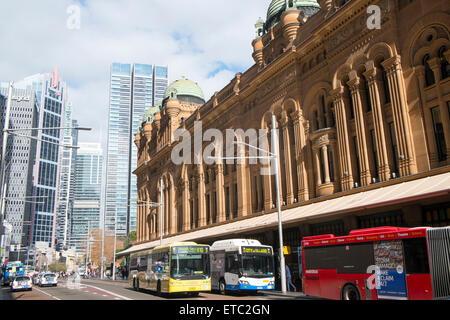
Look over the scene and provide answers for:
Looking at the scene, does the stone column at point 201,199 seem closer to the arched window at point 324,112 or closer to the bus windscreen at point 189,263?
the arched window at point 324,112

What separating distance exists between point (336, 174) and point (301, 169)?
319 centimetres

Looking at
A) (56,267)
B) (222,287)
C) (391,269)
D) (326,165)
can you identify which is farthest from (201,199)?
(56,267)

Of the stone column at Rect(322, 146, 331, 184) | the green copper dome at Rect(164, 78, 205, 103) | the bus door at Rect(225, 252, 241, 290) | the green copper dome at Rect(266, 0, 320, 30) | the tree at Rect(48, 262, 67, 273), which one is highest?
the green copper dome at Rect(164, 78, 205, 103)

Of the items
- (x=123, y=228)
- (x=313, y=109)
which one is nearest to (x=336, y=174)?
(x=313, y=109)

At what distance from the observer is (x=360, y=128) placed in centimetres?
2409

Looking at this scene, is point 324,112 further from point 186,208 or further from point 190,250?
point 186,208

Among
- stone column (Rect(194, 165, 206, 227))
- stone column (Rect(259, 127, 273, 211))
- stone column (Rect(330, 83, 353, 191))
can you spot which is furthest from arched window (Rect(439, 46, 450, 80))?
stone column (Rect(194, 165, 206, 227))

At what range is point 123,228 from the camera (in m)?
A: 194

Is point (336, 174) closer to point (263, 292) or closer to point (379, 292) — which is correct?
point (263, 292)

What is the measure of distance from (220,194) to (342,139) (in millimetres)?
17985

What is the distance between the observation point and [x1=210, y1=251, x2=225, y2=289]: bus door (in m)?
26.2

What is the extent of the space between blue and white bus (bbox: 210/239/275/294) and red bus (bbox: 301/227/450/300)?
527 cm

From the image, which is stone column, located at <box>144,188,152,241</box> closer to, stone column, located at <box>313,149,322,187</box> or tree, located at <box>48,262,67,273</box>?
stone column, located at <box>313,149,322,187</box>

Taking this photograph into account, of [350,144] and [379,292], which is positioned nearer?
[379,292]
